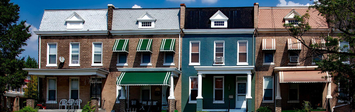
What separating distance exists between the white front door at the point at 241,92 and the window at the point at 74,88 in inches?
473

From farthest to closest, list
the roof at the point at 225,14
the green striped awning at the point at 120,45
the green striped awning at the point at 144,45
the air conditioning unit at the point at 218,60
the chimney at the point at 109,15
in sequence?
the chimney at the point at 109,15 → the roof at the point at 225,14 → the green striped awning at the point at 120,45 → the air conditioning unit at the point at 218,60 → the green striped awning at the point at 144,45

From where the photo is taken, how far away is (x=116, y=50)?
2614cm

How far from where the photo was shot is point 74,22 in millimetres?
27828

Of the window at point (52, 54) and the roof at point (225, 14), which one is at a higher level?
the roof at point (225, 14)

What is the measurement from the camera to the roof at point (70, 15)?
90.9 feet

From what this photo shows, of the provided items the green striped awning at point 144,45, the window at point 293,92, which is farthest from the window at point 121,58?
the window at point 293,92

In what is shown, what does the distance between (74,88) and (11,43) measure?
25.3 feet

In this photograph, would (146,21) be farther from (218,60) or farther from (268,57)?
(268,57)

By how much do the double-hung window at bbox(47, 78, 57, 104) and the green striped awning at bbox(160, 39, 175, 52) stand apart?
883 cm

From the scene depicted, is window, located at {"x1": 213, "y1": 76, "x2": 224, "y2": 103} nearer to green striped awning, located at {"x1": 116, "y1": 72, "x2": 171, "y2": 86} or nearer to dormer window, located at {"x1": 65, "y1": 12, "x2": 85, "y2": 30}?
green striped awning, located at {"x1": 116, "y1": 72, "x2": 171, "y2": 86}

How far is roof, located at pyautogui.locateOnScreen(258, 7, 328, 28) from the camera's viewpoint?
2638 centimetres

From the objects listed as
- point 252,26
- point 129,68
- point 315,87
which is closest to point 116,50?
point 129,68

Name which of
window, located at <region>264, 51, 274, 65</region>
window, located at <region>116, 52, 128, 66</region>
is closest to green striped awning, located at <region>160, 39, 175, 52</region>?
window, located at <region>116, 52, 128, 66</region>

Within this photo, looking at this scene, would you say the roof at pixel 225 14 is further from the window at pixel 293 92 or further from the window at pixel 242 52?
the window at pixel 293 92
